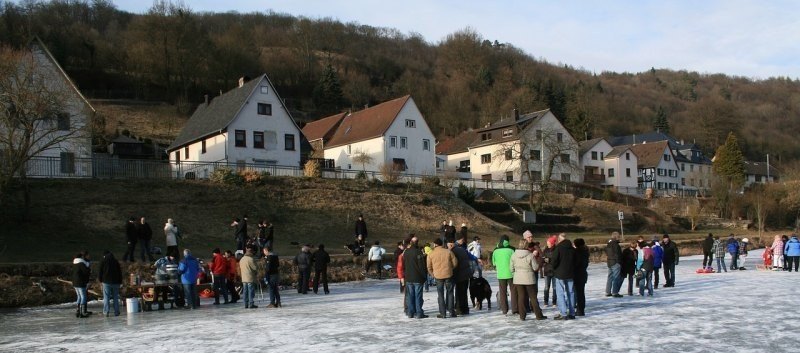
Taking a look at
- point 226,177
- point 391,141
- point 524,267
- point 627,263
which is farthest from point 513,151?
point 524,267

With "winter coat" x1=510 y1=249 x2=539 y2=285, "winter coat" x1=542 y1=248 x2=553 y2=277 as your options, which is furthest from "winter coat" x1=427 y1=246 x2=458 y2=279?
"winter coat" x1=542 y1=248 x2=553 y2=277

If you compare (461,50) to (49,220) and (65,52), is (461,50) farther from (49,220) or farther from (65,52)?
(49,220)

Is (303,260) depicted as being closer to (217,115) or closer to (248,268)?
(248,268)

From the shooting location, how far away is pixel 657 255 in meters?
20.3

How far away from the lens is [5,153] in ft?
103

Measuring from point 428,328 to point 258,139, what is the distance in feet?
133

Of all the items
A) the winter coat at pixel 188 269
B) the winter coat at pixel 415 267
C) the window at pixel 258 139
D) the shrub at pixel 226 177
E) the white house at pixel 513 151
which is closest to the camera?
the winter coat at pixel 415 267

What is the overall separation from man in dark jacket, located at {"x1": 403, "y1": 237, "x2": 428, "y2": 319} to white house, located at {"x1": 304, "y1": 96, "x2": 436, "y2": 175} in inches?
1753

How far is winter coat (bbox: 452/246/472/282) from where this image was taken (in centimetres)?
1508

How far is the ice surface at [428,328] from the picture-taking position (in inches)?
462

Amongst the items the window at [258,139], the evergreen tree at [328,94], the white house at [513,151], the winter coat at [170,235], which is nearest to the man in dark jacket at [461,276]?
the winter coat at [170,235]

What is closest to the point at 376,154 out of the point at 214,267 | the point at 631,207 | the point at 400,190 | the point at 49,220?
the point at 400,190

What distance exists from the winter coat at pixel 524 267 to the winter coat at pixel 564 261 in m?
0.46

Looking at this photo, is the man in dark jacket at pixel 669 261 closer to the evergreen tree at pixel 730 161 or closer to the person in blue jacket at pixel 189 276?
the person in blue jacket at pixel 189 276
